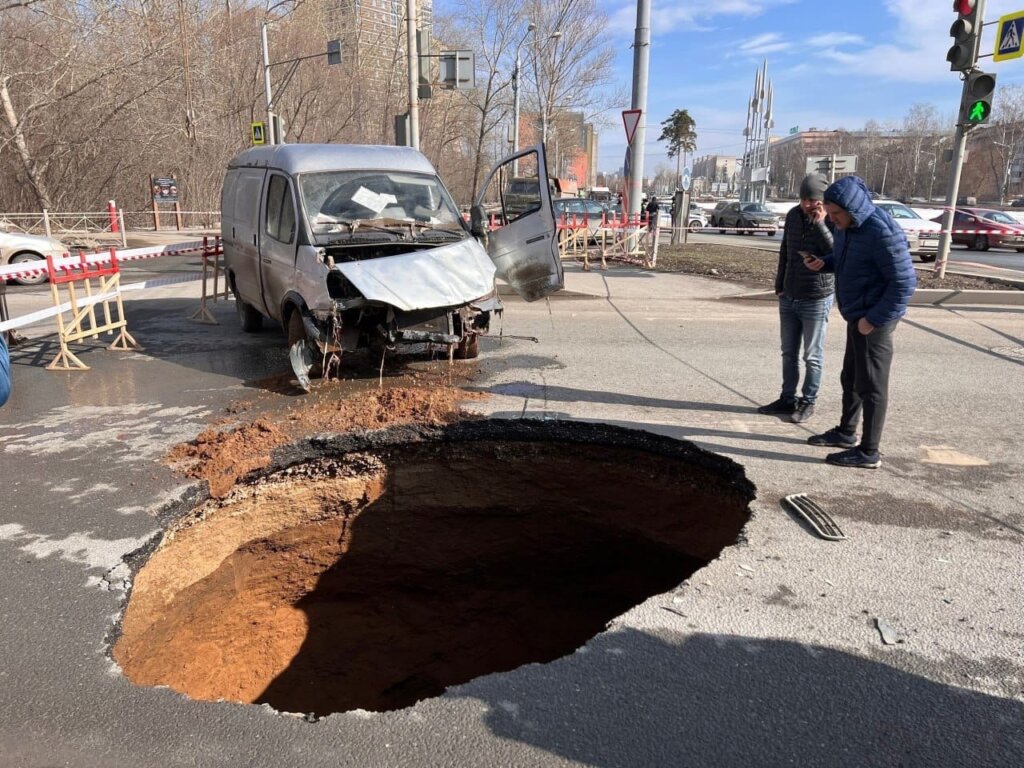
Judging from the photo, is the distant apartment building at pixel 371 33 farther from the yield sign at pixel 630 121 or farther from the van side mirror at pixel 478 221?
the van side mirror at pixel 478 221

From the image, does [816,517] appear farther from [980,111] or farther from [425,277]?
[980,111]

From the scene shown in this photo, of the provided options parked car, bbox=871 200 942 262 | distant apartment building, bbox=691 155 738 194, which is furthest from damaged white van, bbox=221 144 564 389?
distant apartment building, bbox=691 155 738 194

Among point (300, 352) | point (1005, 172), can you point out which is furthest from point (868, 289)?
point (1005, 172)

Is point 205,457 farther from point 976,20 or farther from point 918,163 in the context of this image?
point 918,163

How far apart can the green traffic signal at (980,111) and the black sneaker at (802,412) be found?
26.8 feet

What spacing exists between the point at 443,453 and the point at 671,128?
73.4 meters

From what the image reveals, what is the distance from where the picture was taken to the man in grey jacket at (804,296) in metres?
5.38

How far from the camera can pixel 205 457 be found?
494 cm

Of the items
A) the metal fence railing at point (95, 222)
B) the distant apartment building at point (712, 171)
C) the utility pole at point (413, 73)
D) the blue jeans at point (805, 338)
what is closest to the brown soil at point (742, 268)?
the utility pole at point (413, 73)

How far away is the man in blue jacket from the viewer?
14.7 feet

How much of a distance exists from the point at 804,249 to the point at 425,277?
3214 millimetres

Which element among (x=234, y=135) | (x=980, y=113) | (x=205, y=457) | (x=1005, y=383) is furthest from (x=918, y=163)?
(x=205, y=457)

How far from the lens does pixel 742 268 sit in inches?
626

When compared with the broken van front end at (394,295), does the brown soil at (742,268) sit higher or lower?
lower
